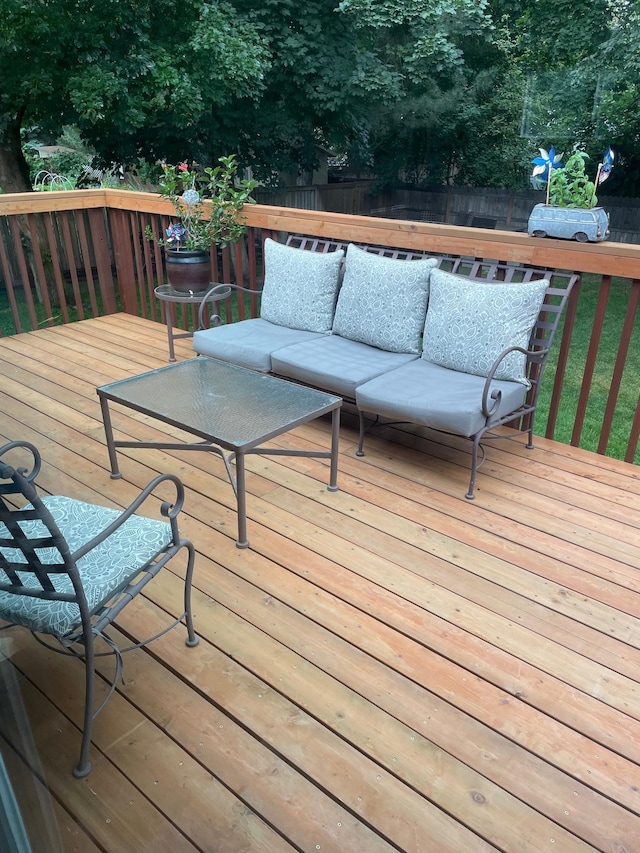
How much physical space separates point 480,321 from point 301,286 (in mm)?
1076

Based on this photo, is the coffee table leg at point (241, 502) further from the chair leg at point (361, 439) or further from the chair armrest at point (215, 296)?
the chair armrest at point (215, 296)

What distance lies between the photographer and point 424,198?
6254 mm

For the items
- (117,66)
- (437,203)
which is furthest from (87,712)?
(117,66)

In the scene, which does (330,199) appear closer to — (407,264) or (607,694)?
(407,264)

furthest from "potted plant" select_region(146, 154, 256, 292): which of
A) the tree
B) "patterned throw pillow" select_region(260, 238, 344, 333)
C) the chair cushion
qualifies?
the tree

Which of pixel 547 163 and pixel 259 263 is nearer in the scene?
pixel 547 163

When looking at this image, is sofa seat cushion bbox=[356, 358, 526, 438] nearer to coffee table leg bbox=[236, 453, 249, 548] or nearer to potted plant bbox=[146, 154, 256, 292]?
coffee table leg bbox=[236, 453, 249, 548]

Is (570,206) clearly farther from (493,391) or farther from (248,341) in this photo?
(248,341)

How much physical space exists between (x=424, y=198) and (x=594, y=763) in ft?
18.6

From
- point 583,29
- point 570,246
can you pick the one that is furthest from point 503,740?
point 583,29

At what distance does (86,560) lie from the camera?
153 cm

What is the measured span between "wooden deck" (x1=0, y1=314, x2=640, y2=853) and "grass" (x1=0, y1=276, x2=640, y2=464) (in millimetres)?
1551

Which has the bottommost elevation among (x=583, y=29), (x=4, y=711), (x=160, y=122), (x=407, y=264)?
(x=4, y=711)

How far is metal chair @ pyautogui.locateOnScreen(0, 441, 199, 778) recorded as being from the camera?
4.06 feet
